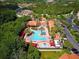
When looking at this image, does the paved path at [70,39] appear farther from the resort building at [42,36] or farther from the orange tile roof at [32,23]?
the orange tile roof at [32,23]

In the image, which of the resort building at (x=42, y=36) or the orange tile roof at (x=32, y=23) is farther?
the orange tile roof at (x=32, y=23)

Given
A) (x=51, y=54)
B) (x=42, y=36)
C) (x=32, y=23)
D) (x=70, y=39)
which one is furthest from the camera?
(x=32, y=23)

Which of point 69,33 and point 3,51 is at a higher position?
point 3,51

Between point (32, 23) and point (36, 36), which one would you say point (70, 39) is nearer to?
point (36, 36)

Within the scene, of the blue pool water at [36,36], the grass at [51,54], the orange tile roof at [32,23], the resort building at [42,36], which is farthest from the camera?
the orange tile roof at [32,23]

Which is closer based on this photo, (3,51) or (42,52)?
(3,51)

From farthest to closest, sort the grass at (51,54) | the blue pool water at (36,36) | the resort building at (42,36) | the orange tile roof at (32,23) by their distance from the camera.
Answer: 1. the orange tile roof at (32,23)
2. the blue pool water at (36,36)
3. the resort building at (42,36)
4. the grass at (51,54)

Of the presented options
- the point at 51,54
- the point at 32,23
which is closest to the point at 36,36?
the point at 51,54

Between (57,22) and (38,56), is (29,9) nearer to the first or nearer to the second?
(57,22)

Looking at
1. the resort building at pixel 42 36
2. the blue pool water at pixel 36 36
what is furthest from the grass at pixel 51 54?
the blue pool water at pixel 36 36

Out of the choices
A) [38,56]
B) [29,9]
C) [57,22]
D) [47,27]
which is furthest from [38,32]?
[29,9]

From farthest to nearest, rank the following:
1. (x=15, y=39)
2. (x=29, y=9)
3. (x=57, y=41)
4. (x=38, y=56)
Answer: (x=29, y=9), (x=57, y=41), (x=15, y=39), (x=38, y=56)
